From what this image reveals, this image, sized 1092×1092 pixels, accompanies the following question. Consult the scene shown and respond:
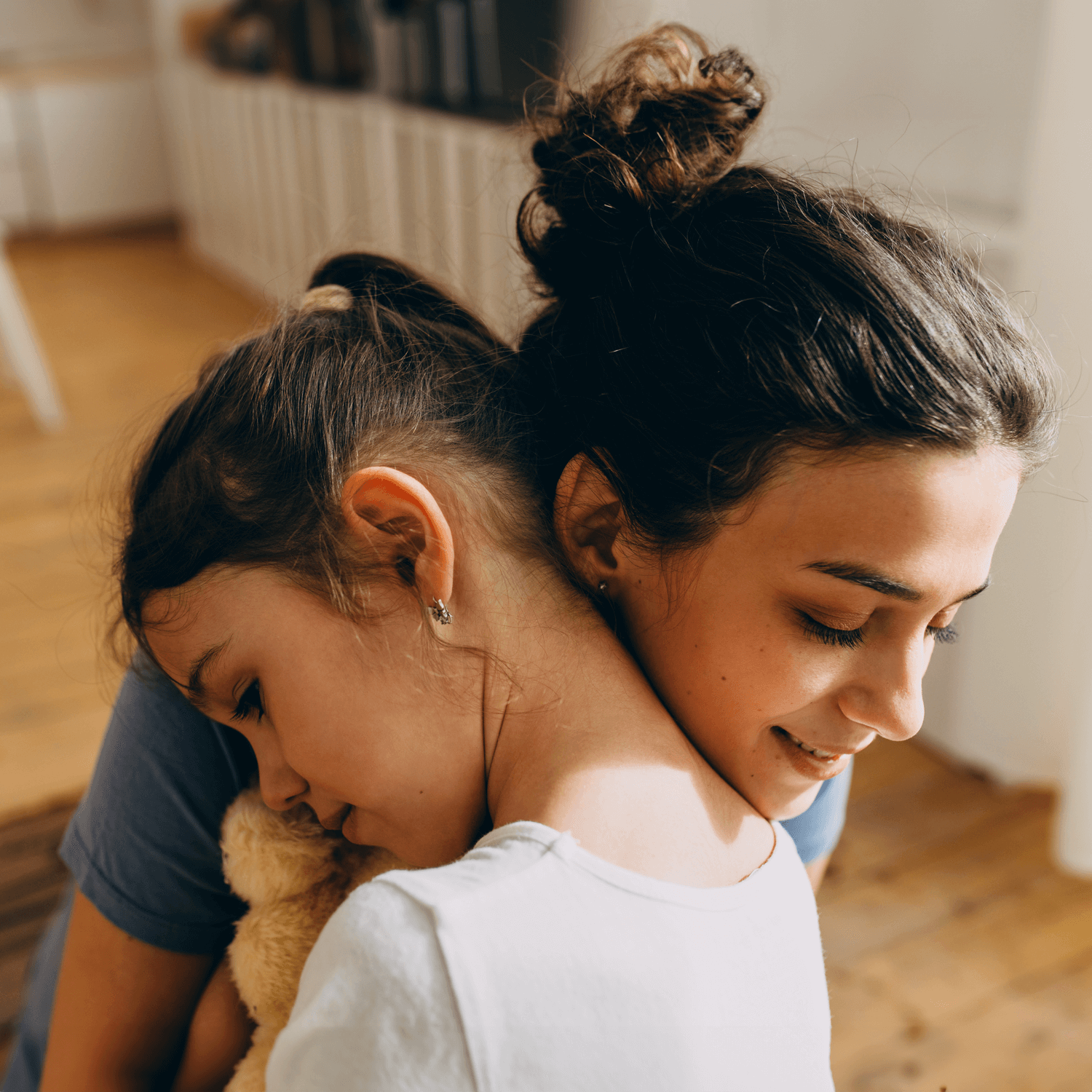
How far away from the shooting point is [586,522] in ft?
1.96

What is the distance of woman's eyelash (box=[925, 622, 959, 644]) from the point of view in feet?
1.88

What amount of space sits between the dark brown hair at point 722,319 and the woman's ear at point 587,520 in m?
0.01

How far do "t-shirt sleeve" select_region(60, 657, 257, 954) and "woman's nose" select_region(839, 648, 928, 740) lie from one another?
0.40 metres

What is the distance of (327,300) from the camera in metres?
0.66

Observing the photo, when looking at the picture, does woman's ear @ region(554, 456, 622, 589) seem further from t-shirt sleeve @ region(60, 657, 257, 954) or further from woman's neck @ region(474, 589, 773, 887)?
t-shirt sleeve @ region(60, 657, 257, 954)

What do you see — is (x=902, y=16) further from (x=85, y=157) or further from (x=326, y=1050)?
(x=85, y=157)

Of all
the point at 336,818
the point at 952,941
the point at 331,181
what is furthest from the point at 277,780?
the point at 331,181

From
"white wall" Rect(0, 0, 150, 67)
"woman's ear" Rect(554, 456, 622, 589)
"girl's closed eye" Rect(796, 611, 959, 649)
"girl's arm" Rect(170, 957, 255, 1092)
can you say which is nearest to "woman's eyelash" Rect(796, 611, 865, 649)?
"girl's closed eye" Rect(796, 611, 959, 649)

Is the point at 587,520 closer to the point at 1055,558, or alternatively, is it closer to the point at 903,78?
the point at 1055,558

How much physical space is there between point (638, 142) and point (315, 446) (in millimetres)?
248

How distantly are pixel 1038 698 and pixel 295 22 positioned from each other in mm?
2914

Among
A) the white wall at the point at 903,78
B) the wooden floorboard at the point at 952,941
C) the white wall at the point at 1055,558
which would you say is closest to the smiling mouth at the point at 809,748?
the white wall at the point at 1055,558

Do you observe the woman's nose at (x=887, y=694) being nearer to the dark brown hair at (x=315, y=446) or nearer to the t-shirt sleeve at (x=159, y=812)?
the dark brown hair at (x=315, y=446)

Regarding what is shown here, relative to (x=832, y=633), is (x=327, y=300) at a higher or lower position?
higher
